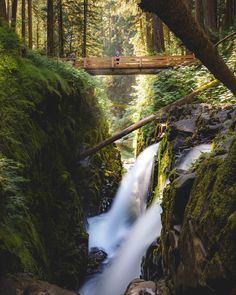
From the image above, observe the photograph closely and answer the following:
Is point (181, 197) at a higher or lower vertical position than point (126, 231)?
higher

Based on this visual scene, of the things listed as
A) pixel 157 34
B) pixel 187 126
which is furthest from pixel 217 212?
pixel 157 34

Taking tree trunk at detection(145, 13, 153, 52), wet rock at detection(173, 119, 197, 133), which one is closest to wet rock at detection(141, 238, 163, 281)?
wet rock at detection(173, 119, 197, 133)

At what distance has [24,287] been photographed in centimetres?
429

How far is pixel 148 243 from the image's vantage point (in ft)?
24.9

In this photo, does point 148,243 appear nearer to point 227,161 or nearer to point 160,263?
point 160,263

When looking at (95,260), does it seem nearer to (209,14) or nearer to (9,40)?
(9,40)

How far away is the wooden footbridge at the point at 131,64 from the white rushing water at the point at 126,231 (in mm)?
7528

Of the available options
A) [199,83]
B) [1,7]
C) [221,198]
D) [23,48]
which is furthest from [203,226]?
[199,83]

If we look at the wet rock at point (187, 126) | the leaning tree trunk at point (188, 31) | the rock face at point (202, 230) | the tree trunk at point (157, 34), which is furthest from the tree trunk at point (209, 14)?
the leaning tree trunk at point (188, 31)

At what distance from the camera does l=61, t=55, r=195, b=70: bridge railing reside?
18.2 meters

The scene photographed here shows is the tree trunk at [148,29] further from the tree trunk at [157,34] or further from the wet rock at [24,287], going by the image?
the wet rock at [24,287]

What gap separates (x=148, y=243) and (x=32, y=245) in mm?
2714

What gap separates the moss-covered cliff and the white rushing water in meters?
0.73

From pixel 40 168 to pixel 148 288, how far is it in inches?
148
